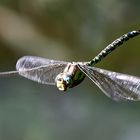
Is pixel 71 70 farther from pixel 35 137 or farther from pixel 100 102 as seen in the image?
pixel 100 102

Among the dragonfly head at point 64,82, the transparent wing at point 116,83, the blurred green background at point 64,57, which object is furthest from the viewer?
the blurred green background at point 64,57

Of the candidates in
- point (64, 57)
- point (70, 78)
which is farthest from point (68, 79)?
point (64, 57)

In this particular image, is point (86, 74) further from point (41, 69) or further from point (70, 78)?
point (41, 69)

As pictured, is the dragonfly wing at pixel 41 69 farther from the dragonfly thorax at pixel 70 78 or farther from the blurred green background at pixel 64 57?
the blurred green background at pixel 64 57

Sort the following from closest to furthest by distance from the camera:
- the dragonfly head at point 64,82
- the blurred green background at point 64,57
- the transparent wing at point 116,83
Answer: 1. the transparent wing at point 116,83
2. the dragonfly head at point 64,82
3. the blurred green background at point 64,57

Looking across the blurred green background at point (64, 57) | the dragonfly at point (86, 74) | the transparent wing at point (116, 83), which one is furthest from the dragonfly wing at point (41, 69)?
the blurred green background at point (64, 57)

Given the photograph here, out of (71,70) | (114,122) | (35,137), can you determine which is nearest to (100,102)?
(114,122)
